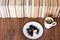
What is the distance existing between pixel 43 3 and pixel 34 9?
86 millimetres

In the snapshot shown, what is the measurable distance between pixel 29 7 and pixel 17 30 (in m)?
0.22

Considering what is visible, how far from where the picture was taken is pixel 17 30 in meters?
1.22

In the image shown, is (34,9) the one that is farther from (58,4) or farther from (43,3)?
(58,4)

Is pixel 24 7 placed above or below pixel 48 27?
above

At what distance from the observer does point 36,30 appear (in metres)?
1.20

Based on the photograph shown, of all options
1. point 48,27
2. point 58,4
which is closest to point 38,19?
point 48,27

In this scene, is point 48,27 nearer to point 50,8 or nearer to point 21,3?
point 50,8

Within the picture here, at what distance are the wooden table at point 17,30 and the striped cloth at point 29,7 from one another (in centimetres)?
6

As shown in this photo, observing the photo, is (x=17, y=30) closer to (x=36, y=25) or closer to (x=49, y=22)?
(x=36, y=25)

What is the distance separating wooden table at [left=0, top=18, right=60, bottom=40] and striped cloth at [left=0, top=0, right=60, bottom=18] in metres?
0.06

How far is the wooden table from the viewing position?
1205 millimetres

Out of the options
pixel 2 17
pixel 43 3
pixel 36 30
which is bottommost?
pixel 36 30

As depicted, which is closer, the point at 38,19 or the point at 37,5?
the point at 37,5

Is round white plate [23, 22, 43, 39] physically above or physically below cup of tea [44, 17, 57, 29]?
below
